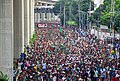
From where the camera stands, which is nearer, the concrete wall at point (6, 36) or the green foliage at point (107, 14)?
the concrete wall at point (6, 36)

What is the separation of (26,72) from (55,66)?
2150mm

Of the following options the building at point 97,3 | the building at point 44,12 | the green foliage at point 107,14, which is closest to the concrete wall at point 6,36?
the green foliage at point 107,14

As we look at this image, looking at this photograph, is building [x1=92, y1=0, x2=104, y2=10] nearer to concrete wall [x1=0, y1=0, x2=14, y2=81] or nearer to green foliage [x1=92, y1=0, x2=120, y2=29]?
green foliage [x1=92, y1=0, x2=120, y2=29]

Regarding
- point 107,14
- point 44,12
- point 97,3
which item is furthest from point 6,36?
point 44,12

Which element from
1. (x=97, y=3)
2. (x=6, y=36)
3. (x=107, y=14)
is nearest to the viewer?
(x=6, y=36)

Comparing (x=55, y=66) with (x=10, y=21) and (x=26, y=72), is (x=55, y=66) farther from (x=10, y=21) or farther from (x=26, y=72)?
(x=10, y=21)

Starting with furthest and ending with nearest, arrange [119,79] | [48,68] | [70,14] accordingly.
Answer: [70,14]
[48,68]
[119,79]

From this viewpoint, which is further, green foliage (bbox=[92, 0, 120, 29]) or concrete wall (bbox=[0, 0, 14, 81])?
green foliage (bbox=[92, 0, 120, 29])

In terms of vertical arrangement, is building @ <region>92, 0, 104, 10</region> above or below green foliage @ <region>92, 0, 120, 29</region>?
above

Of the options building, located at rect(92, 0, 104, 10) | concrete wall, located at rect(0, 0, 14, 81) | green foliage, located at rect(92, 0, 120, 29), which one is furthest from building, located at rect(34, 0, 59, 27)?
concrete wall, located at rect(0, 0, 14, 81)

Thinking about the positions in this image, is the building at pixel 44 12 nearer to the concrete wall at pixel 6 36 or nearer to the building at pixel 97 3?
the building at pixel 97 3

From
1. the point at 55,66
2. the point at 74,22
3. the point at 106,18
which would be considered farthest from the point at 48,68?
the point at 74,22

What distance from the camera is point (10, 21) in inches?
938

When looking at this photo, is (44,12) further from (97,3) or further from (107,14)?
(107,14)
